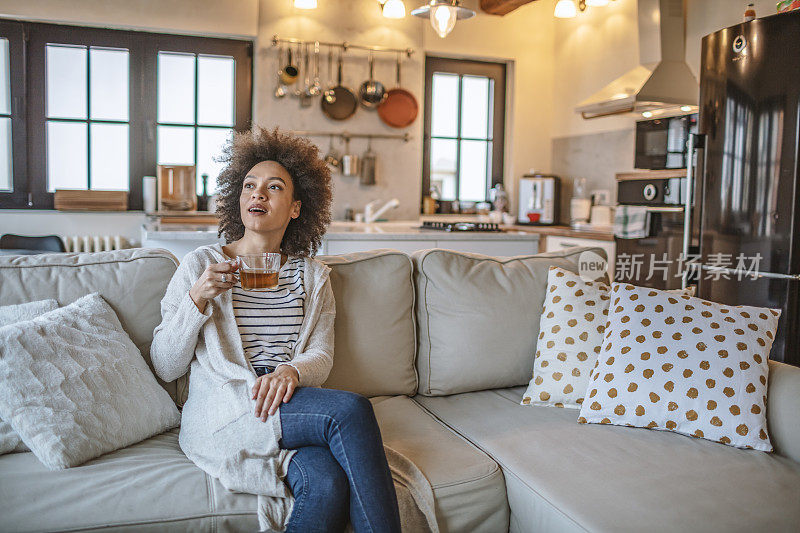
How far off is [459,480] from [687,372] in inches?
28.2

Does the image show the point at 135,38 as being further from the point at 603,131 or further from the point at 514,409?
the point at 514,409

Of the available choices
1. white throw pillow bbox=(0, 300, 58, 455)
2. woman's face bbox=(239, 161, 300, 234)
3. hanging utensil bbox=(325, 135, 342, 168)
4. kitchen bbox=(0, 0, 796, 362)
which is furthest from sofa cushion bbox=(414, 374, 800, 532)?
hanging utensil bbox=(325, 135, 342, 168)

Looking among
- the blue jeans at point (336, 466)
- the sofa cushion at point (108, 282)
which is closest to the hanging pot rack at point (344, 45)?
the sofa cushion at point (108, 282)

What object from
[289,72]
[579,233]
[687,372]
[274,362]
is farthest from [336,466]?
[289,72]

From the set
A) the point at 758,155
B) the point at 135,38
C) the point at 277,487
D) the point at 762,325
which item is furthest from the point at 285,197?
the point at 135,38

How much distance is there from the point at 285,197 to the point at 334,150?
130 inches

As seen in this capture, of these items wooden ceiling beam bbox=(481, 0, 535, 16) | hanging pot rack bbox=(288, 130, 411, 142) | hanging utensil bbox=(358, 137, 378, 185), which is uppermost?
wooden ceiling beam bbox=(481, 0, 535, 16)

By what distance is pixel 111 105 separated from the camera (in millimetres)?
4727

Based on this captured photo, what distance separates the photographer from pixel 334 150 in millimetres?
5137

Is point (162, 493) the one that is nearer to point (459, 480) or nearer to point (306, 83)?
point (459, 480)

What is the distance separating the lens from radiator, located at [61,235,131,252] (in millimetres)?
4508

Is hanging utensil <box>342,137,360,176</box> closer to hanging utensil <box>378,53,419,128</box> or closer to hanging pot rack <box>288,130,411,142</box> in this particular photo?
hanging pot rack <box>288,130,411,142</box>

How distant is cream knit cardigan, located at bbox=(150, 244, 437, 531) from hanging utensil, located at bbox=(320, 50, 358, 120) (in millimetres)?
3418

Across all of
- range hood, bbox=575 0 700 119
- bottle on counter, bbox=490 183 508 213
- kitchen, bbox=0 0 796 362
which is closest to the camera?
range hood, bbox=575 0 700 119
